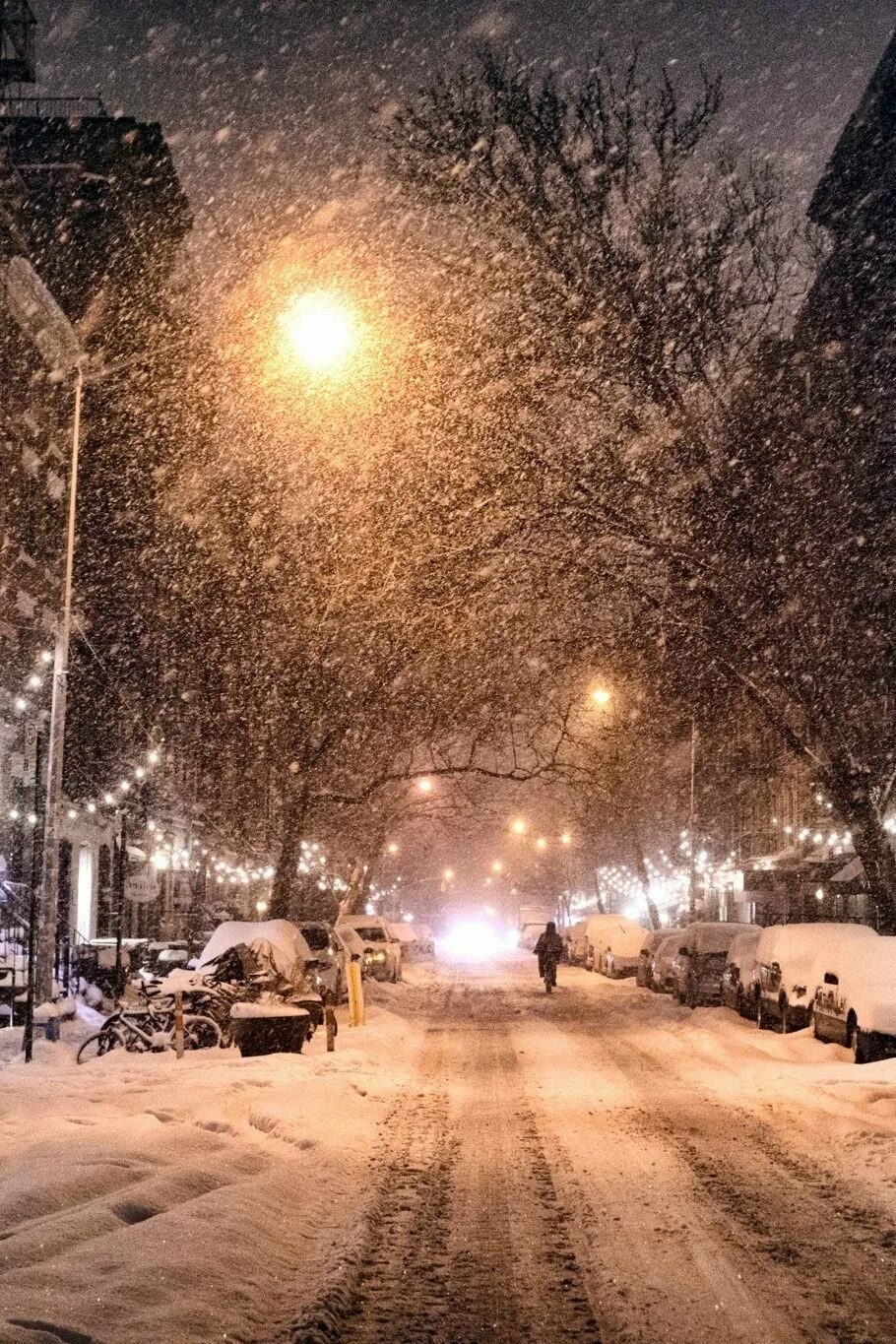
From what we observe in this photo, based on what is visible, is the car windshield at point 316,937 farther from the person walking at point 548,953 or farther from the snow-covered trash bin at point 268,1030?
the snow-covered trash bin at point 268,1030

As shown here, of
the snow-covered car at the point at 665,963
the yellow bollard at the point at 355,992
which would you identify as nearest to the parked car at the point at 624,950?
the snow-covered car at the point at 665,963

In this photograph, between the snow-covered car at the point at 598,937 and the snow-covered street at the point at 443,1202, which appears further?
the snow-covered car at the point at 598,937

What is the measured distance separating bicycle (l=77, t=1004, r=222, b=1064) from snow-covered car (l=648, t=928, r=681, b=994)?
15860 mm

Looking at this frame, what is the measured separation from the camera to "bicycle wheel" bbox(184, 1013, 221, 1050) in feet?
60.3

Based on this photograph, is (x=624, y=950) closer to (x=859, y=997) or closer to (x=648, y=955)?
(x=648, y=955)

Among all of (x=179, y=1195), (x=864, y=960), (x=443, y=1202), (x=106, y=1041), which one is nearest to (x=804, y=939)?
(x=864, y=960)

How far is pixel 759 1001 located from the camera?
23.0 metres

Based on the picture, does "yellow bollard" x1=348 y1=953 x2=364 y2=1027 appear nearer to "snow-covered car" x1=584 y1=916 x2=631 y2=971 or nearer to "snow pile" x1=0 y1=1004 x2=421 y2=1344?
"snow pile" x1=0 y1=1004 x2=421 y2=1344

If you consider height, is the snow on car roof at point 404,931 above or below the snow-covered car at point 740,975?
above

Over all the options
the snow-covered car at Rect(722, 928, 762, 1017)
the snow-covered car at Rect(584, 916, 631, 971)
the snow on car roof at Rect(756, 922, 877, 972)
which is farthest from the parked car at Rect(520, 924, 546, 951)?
the snow on car roof at Rect(756, 922, 877, 972)

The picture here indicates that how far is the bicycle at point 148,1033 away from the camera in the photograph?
17844mm

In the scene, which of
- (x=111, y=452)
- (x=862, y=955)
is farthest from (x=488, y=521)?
(x=111, y=452)

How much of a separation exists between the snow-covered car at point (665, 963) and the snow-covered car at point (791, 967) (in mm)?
9252

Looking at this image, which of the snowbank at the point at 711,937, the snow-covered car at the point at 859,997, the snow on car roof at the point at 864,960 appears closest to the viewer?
the snow-covered car at the point at 859,997
